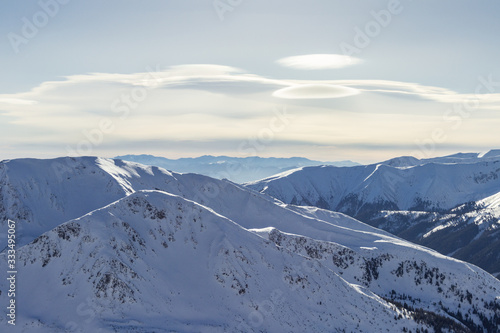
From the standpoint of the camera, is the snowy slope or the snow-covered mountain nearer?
the snow-covered mountain

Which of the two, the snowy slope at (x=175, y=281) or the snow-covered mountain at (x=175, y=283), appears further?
the snowy slope at (x=175, y=281)

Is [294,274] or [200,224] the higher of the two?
[200,224]

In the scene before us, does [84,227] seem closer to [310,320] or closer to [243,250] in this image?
[243,250]

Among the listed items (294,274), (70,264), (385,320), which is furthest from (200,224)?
(385,320)

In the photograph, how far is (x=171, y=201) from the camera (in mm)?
177625

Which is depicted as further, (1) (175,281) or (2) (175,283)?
(1) (175,281)

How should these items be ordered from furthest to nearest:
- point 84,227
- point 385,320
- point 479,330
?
point 479,330
point 385,320
point 84,227

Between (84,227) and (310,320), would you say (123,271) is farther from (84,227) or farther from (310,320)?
(310,320)

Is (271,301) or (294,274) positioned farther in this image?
(294,274)

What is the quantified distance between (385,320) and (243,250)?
5529cm

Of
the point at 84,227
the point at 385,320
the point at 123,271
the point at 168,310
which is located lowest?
the point at 385,320

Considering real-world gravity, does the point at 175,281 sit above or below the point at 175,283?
above

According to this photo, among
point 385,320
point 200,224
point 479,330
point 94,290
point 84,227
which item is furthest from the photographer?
point 479,330

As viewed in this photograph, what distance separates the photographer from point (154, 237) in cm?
16262
